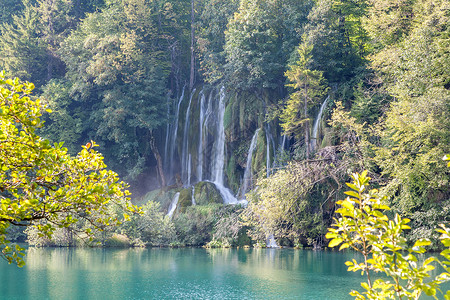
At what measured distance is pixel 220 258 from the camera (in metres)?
17.8

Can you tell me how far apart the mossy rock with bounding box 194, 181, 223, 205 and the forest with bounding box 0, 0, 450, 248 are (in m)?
0.08

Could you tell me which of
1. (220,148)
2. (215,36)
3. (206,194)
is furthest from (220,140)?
(215,36)

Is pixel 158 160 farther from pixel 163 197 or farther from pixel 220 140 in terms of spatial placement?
pixel 220 140

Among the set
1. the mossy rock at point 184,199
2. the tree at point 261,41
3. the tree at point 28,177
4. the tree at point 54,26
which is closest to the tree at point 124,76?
the tree at point 54,26

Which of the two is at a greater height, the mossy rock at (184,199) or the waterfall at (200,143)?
the waterfall at (200,143)

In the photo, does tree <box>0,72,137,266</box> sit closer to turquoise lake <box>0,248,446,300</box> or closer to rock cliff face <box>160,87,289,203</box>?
turquoise lake <box>0,248,446,300</box>

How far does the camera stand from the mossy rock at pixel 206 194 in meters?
25.5

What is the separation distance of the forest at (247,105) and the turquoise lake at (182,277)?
7.10 ft

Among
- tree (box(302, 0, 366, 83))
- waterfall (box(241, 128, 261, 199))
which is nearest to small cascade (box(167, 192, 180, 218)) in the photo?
waterfall (box(241, 128, 261, 199))

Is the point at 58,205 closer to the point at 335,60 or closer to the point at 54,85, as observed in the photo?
the point at 335,60

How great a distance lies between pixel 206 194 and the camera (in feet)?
84.5

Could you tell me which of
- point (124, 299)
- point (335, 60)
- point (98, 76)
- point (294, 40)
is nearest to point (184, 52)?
point (98, 76)

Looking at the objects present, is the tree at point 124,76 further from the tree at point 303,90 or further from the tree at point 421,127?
the tree at point 421,127

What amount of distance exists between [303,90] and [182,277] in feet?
40.2
